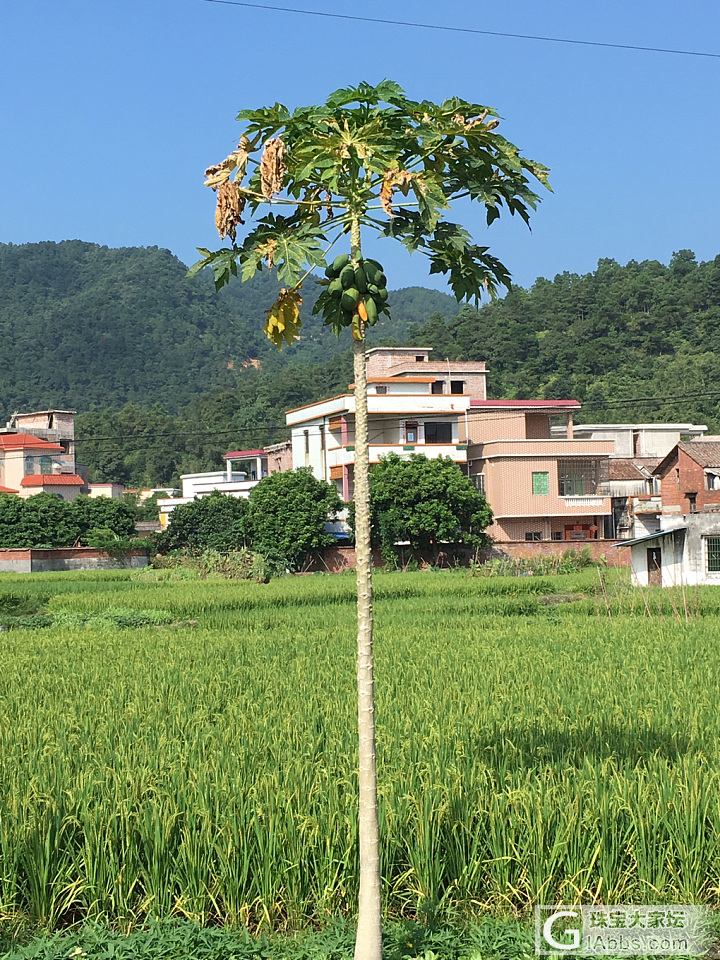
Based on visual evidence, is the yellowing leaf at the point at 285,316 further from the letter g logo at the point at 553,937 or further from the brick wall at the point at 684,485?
the brick wall at the point at 684,485

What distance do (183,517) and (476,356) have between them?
33450 millimetres

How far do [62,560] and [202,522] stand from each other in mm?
6841

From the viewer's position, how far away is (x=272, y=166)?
14.3 feet

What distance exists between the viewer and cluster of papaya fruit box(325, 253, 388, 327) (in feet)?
14.7

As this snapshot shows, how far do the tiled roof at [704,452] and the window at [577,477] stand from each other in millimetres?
9603

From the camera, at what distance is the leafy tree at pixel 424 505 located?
1507 inches

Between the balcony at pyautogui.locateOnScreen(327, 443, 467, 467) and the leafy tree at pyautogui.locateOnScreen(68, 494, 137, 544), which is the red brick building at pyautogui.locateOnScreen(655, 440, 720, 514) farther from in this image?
the leafy tree at pyautogui.locateOnScreen(68, 494, 137, 544)

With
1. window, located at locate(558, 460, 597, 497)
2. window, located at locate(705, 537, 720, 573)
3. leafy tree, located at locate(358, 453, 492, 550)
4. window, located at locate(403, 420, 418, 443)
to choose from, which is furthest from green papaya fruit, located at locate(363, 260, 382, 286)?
window, located at locate(403, 420, 418, 443)

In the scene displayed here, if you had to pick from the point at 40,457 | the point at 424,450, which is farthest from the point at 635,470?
the point at 40,457

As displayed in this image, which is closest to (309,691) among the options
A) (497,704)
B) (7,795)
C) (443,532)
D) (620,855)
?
(497,704)

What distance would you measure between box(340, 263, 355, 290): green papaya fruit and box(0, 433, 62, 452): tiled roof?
57.3 meters
